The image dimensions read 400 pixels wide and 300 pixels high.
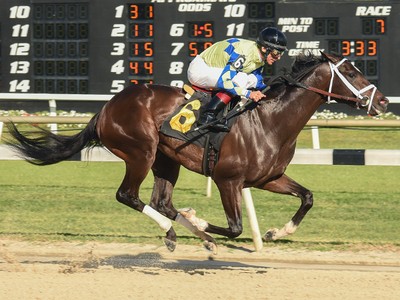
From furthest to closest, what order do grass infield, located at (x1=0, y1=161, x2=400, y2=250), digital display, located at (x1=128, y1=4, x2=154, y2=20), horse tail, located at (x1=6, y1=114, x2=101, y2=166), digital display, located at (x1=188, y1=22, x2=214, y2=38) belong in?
digital display, located at (x1=128, y1=4, x2=154, y2=20), digital display, located at (x1=188, y1=22, x2=214, y2=38), grass infield, located at (x1=0, y1=161, x2=400, y2=250), horse tail, located at (x1=6, y1=114, x2=101, y2=166)

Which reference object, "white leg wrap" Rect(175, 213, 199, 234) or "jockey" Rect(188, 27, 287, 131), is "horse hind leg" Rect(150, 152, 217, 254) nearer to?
"white leg wrap" Rect(175, 213, 199, 234)

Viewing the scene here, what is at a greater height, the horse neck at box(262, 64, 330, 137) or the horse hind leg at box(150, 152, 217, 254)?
the horse neck at box(262, 64, 330, 137)

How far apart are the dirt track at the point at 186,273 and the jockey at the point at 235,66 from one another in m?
1.02

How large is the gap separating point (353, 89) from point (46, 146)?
234cm

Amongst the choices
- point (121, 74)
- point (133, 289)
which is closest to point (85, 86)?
point (121, 74)

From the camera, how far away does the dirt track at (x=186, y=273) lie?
18.0ft

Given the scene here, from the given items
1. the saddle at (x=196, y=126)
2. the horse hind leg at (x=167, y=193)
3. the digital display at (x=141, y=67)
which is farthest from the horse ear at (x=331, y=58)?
the digital display at (x=141, y=67)

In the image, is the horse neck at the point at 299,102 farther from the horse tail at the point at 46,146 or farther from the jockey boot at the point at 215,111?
the horse tail at the point at 46,146

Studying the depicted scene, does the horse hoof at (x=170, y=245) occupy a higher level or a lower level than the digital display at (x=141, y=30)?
lower

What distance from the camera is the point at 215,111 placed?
6508 millimetres

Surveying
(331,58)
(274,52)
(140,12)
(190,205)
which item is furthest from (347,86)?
(140,12)

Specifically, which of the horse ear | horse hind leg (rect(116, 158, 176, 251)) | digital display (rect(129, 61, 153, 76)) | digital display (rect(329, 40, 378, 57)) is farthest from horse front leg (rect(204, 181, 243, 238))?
digital display (rect(129, 61, 153, 76))

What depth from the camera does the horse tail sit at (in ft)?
23.2

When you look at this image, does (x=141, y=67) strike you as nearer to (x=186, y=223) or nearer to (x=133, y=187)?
(x=133, y=187)
